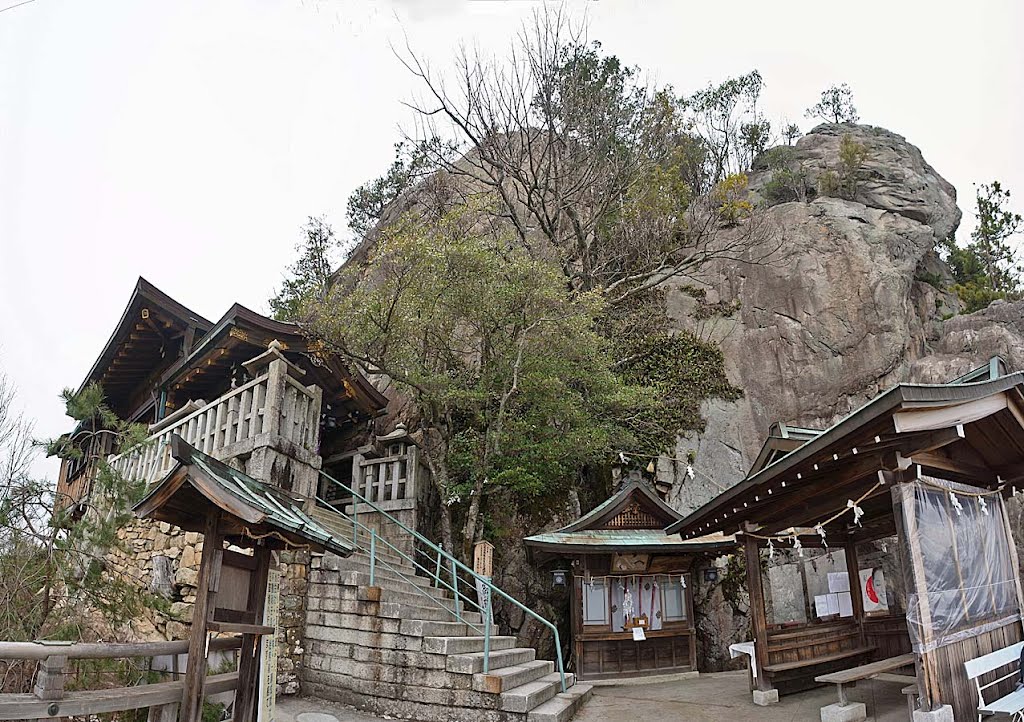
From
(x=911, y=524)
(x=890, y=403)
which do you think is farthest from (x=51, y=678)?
(x=911, y=524)

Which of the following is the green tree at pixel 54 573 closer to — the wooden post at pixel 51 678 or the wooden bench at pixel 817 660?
the wooden post at pixel 51 678

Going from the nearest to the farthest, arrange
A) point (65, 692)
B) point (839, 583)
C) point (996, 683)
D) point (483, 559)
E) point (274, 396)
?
point (65, 692) → point (996, 683) → point (274, 396) → point (839, 583) → point (483, 559)

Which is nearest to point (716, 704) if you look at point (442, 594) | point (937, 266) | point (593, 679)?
point (593, 679)

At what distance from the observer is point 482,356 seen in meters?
13.4

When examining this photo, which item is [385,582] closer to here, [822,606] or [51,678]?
[51,678]

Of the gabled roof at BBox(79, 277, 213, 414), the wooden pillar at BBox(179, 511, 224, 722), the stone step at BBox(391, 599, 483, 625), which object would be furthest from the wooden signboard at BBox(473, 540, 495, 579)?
the gabled roof at BBox(79, 277, 213, 414)

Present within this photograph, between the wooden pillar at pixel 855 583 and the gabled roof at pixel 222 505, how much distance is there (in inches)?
336

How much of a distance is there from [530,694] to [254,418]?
20.1ft

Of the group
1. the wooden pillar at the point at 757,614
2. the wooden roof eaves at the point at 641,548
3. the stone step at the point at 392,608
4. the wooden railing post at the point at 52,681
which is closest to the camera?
the wooden railing post at the point at 52,681

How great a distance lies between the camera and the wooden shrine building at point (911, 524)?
6.09m

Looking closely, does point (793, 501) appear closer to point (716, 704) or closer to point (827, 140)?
point (716, 704)

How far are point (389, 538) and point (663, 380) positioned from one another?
9.01m

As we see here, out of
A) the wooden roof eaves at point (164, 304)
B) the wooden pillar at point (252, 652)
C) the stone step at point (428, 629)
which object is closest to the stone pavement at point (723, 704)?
the stone step at point (428, 629)

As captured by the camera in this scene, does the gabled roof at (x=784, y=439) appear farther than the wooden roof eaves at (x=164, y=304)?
No
